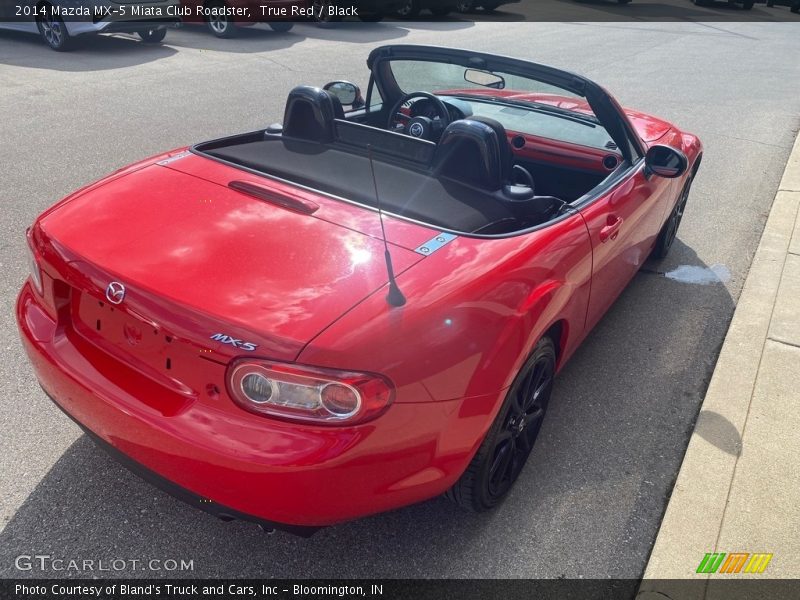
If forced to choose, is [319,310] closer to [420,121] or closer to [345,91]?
[420,121]

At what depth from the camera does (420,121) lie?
3.70 metres

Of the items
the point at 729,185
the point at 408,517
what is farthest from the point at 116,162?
the point at 729,185

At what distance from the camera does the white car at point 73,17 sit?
1058 centimetres

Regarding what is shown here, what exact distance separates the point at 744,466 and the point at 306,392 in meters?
2.13

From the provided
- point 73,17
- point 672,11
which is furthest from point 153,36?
A: point 672,11

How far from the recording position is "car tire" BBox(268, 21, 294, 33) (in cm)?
1412

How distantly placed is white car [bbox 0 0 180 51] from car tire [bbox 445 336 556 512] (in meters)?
10.1

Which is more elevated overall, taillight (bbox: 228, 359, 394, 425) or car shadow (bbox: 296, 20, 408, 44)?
car shadow (bbox: 296, 20, 408, 44)

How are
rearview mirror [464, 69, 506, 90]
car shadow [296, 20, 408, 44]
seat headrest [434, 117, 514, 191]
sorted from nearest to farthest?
seat headrest [434, 117, 514, 191]
rearview mirror [464, 69, 506, 90]
car shadow [296, 20, 408, 44]

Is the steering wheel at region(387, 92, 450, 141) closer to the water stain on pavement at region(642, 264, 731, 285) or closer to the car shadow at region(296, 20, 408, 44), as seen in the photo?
the water stain on pavement at region(642, 264, 731, 285)

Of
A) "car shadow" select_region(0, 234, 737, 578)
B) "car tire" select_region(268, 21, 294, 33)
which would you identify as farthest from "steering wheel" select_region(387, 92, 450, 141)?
"car tire" select_region(268, 21, 294, 33)

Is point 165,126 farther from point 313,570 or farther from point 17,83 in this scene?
point 313,570

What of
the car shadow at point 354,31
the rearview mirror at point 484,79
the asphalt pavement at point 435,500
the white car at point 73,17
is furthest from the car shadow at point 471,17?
the rearview mirror at point 484,79

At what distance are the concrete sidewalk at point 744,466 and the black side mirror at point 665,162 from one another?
110cm
